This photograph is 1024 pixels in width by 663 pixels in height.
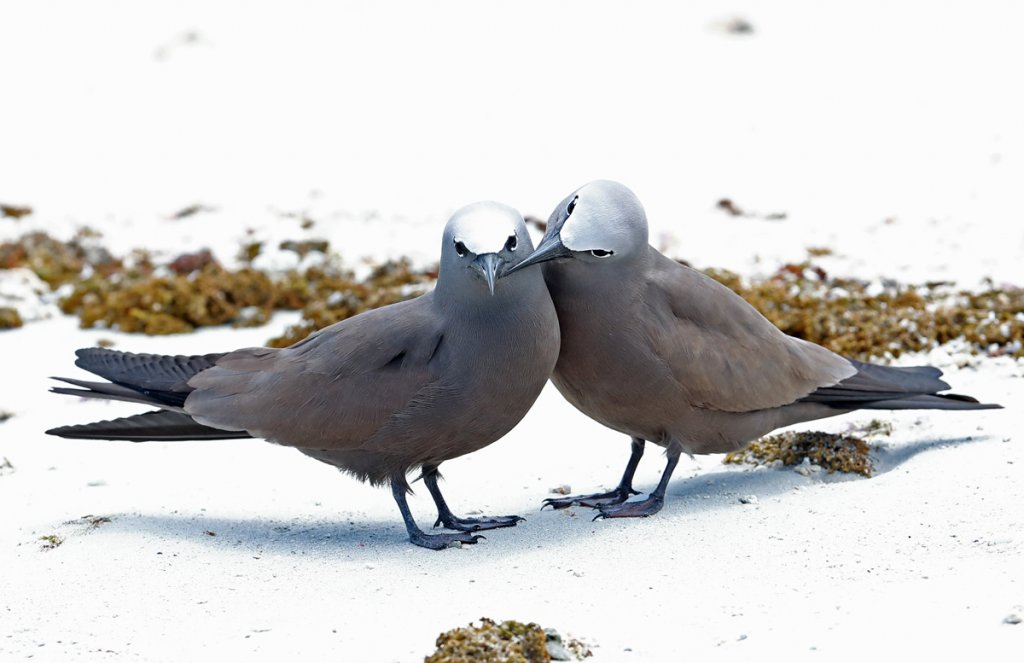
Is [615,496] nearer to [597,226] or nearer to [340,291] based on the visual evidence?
[597,226]

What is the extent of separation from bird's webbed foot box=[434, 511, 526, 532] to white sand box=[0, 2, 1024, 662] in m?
0.07

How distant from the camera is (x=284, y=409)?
16.2ft

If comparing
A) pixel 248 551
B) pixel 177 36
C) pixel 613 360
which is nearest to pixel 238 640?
pixel 248 551

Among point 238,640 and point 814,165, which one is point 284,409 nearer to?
point 238,640

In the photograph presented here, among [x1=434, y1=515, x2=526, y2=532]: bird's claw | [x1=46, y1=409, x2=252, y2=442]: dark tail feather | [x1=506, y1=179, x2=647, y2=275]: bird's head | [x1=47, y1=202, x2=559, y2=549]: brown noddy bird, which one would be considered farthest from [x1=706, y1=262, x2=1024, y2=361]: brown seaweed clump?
[x1=46, y1=409, x2=252, y2=442]: dark tail feather

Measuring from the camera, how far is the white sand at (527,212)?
4023 mm

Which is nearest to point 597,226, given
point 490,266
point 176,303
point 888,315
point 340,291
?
point 490,266

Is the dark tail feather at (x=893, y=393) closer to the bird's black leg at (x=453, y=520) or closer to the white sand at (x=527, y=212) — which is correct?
the white sand at (x=527, y=212)

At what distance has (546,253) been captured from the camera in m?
4.71

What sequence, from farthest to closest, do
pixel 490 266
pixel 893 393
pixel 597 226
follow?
pixel 893 393 → pixel 597 226 → pixel 490 266

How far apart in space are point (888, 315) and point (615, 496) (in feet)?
9.34

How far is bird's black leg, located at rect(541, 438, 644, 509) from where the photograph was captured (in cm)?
540

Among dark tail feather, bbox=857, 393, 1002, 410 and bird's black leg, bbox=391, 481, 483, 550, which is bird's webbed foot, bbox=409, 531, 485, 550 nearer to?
bird's black leg, bbox=391, 481, 483, 550

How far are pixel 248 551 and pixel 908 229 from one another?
21.2ft
